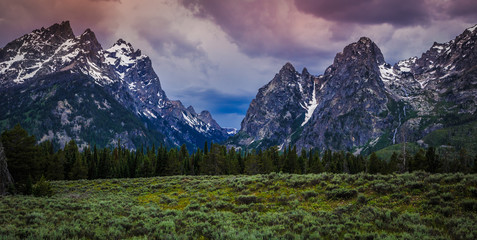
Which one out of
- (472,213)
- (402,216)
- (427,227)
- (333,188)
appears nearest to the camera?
(427,227)

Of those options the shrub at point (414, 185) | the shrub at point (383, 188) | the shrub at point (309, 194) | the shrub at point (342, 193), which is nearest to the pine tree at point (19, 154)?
the shrub at point (309, 194)

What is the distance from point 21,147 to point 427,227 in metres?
53.7

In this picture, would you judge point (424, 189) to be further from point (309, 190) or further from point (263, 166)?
point (263, 166)

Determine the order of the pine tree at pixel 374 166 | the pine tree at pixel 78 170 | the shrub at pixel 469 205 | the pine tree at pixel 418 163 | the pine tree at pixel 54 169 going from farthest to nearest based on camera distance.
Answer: the pine tree at pixel 374 166 → the pine tree at pixel 418 163 → the pine tree at pixel 78 170 → the pine tree at pixel 54 169 → the shrub at pixel 469 205

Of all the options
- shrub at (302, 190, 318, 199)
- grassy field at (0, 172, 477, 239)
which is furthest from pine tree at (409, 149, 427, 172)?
shrub at (302, 190, 318, 199)

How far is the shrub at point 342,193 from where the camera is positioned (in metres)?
18.9

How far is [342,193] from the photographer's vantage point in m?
19.1

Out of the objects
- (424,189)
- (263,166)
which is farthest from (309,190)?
(263,166)

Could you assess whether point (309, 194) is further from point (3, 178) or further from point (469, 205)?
point (3, 178)

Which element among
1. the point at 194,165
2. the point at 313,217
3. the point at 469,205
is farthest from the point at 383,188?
the point at 194,165

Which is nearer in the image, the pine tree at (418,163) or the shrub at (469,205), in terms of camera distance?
the shrub at (469,205)

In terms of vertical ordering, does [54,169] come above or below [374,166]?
above

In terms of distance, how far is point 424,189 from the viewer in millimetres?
16891

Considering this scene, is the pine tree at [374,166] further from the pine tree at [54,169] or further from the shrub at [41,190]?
the pine tree at [54,169]
